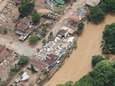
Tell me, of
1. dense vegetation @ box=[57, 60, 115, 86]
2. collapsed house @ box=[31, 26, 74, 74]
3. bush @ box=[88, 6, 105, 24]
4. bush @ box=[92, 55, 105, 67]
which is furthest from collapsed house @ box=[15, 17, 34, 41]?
dense vegetation @ box=[57, 60, 115, 86]

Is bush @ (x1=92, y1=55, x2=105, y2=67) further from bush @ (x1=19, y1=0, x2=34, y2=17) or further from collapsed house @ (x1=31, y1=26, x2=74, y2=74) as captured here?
bush @ (x1=19, y1=0, x2=34, y2=17)

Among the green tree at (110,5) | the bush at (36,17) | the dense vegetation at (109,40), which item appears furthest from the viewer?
the green tree at (110,5)

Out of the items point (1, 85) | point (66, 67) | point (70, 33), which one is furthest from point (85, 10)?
point (1, 85)

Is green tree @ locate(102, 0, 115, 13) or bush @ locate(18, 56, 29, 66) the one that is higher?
green tree @ locate(102, 0, 115, 13)

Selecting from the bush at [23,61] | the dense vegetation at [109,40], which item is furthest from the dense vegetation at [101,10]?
the bush at [23,61]

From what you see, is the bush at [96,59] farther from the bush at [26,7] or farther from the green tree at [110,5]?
the bush at [26,7]

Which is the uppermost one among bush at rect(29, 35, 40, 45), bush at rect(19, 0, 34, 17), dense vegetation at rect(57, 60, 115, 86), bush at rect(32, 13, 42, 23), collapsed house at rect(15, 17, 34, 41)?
bush at rect(19, 0, 34, 17)

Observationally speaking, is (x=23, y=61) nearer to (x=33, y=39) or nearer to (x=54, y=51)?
(x=33, y=39)
